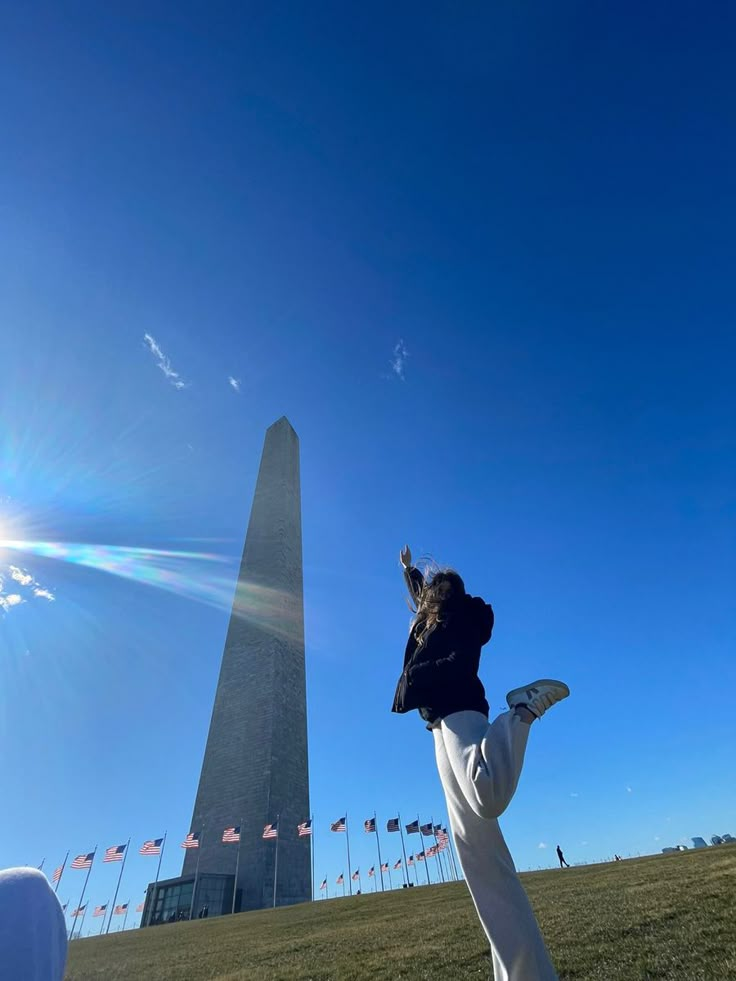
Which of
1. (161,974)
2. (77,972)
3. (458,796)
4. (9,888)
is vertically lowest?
(9,888)

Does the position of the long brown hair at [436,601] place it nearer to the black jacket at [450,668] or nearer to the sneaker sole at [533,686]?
the black jacket at [450,668]

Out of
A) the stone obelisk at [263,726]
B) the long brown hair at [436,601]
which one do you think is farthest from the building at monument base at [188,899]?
the long brown hair at [436,601]

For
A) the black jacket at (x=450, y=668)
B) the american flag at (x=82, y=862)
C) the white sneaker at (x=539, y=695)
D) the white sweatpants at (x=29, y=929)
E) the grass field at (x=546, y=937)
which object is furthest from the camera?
the american flag at (x=82, y=862)

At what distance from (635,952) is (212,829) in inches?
1230

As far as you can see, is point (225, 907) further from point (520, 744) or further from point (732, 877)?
point (520, 744)

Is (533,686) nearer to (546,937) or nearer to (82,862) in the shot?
(546,937)

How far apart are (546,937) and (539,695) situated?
4.93 meters

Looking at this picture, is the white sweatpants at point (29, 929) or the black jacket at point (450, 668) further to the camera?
the black jacket at point (450, 668)

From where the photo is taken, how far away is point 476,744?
2.66 m

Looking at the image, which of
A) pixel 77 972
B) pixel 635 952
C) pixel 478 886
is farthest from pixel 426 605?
pixel 77 972

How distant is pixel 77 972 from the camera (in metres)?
10.7

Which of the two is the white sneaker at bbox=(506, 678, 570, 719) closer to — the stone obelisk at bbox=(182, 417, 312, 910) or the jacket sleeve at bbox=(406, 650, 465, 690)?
the jacket sleeve at bbox=(406, 650, 465, 690)

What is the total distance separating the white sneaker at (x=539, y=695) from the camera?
8.39ft

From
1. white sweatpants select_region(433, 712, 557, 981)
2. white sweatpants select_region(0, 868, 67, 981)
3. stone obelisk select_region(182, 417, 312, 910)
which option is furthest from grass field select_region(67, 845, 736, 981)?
stone obelisk select_region(182, 417, 312, 910)
